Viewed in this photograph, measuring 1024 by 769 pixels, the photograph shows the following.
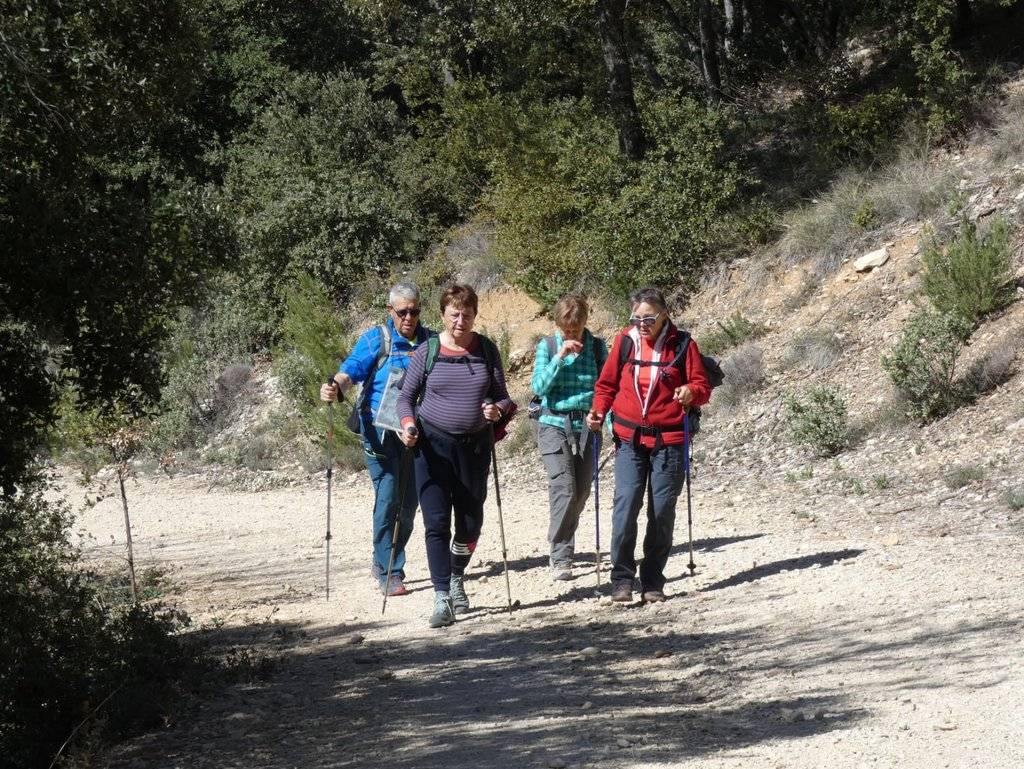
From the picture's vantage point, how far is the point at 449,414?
26.9 ft

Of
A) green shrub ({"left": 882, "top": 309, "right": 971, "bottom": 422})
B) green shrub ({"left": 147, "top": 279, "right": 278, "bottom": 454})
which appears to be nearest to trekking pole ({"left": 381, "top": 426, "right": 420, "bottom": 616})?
green shrub ({"left": 882, "top": 309, "right": 971, "bottom": 422})

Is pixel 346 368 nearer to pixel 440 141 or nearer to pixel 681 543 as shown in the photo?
pixel 681 543

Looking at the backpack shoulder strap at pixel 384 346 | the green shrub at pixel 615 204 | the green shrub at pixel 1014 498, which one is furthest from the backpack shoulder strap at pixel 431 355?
the green shrub at pixel 615 204

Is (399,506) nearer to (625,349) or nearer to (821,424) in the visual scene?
(625,349)

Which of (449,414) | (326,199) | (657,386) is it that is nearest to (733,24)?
(326,199)

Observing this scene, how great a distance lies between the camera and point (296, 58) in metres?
32.1

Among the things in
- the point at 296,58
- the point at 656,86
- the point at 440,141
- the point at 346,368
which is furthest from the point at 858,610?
the point at 296,58

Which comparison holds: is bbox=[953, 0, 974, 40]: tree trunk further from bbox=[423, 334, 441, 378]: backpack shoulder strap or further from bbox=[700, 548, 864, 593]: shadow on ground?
bbox=[423, 334, 441, 378]: backpack shoulder strap

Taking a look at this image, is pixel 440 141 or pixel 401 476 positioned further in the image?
pixel 440 141

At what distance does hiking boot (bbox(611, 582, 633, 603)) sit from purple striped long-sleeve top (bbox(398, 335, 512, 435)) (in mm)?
1368

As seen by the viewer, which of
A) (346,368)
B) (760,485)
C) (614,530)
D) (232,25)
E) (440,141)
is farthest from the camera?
(232,25)

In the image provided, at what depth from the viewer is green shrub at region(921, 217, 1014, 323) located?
44.9 feet

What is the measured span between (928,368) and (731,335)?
435cm

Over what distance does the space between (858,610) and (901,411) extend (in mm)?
5767
